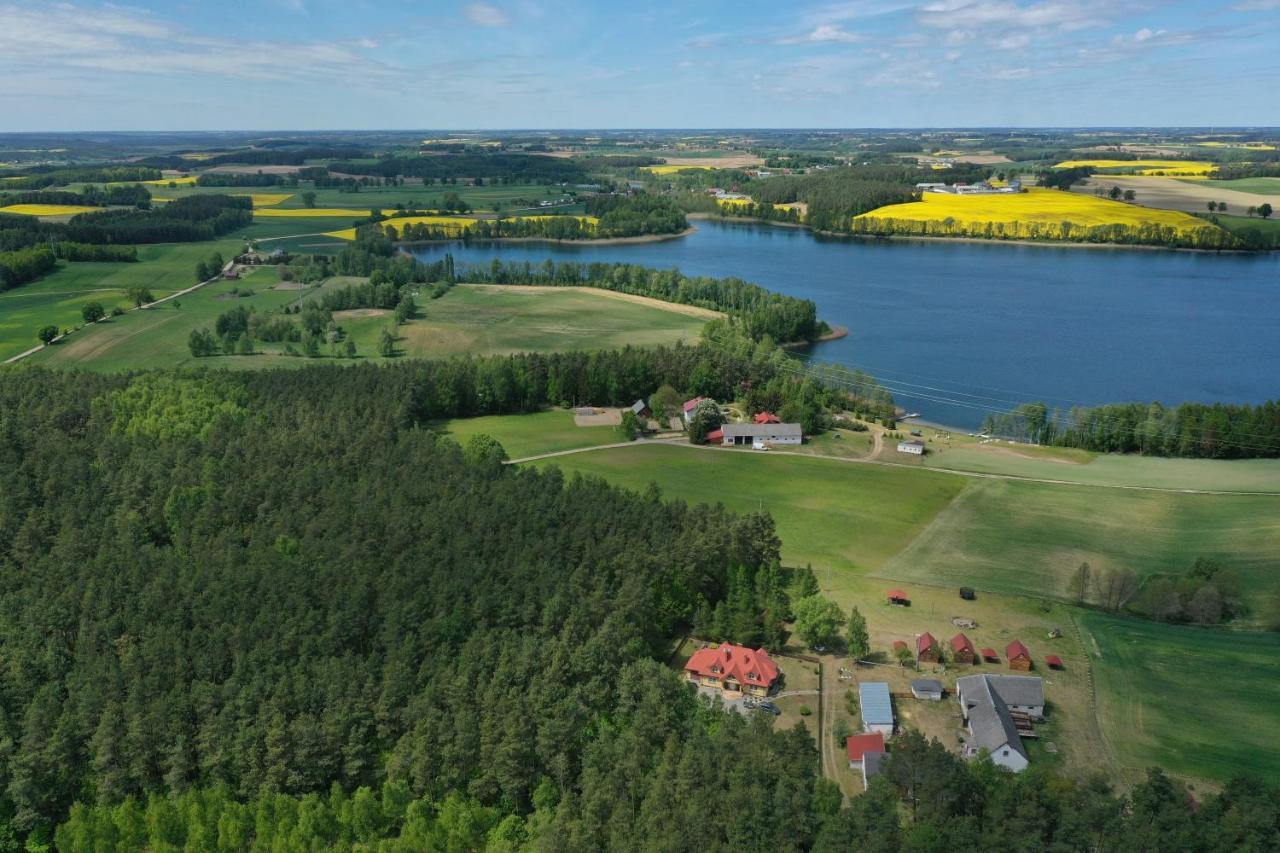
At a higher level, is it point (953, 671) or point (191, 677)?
point (191, 677)

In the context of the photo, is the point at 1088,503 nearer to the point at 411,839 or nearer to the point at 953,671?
the point at 953,671

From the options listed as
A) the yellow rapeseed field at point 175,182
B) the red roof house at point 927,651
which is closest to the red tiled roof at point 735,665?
the red roof house at point 927,651

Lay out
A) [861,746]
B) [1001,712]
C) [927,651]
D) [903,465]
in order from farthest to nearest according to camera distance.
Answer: [903,465]
[927,651]
[1001,712]
[861,746]

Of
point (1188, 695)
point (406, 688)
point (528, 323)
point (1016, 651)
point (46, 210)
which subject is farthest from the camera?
point (46, 210)

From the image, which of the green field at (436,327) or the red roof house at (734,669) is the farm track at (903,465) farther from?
the green field at (436,327)

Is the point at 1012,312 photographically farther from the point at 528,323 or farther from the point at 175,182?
A: the point at 175,182

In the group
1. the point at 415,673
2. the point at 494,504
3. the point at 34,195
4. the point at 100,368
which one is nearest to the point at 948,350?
the point at 494,504

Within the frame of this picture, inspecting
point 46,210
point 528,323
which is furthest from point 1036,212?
point 46,210

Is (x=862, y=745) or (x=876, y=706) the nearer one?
(x=862, y=745)
